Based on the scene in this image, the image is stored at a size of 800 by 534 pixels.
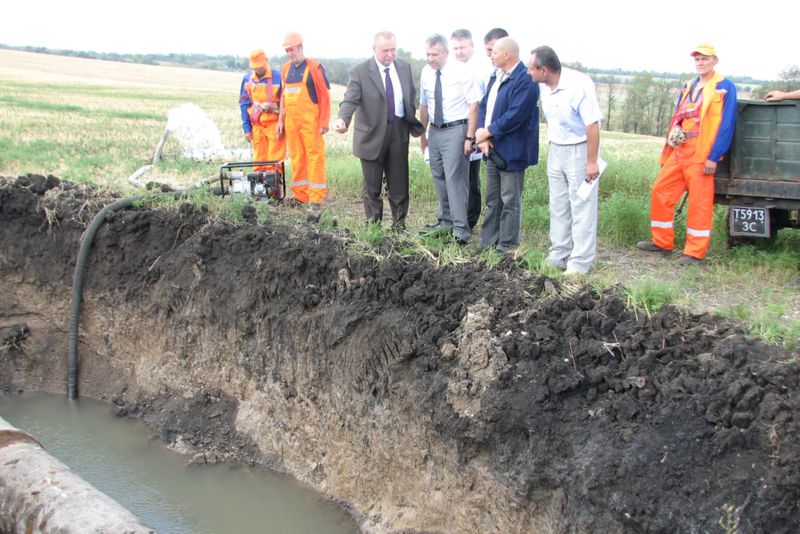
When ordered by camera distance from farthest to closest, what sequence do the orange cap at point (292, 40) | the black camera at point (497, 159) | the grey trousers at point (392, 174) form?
the orange cap at point (292, 40) → the grey trousers at point (392, 174) → the black camera at point (497, 159)

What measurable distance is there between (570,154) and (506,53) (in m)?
1.00

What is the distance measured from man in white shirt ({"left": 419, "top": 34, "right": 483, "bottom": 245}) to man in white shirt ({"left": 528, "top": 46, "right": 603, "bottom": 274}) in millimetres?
930

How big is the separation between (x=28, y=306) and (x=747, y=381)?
288 inches

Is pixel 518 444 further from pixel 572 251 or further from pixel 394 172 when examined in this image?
pixel 394 172

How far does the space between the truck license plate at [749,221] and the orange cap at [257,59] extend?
19.1 ft

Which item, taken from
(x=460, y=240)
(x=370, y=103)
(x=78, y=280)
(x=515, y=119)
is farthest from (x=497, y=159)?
(x=78, y=280)

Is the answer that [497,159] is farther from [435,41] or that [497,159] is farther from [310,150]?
[310,150]

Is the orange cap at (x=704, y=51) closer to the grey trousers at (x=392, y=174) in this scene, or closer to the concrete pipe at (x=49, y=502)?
the grey trousers at (x=392, y=174)

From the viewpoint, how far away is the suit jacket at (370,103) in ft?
22.6

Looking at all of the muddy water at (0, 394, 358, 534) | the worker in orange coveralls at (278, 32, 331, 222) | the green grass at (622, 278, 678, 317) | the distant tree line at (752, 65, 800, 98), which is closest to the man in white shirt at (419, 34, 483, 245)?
the worker in orange coveralls at (278, 32, 331, 222)

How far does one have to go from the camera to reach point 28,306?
7922 mm

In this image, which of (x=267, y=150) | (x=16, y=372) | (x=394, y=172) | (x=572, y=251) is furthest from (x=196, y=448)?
(x=267, y=150)

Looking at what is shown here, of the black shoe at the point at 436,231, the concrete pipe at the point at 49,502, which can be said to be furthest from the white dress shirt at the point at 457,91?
the concrete pipe at the point at 49,502

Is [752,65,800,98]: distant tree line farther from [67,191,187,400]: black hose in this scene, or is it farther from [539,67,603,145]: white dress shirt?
[67,191,187,400]: black hose
